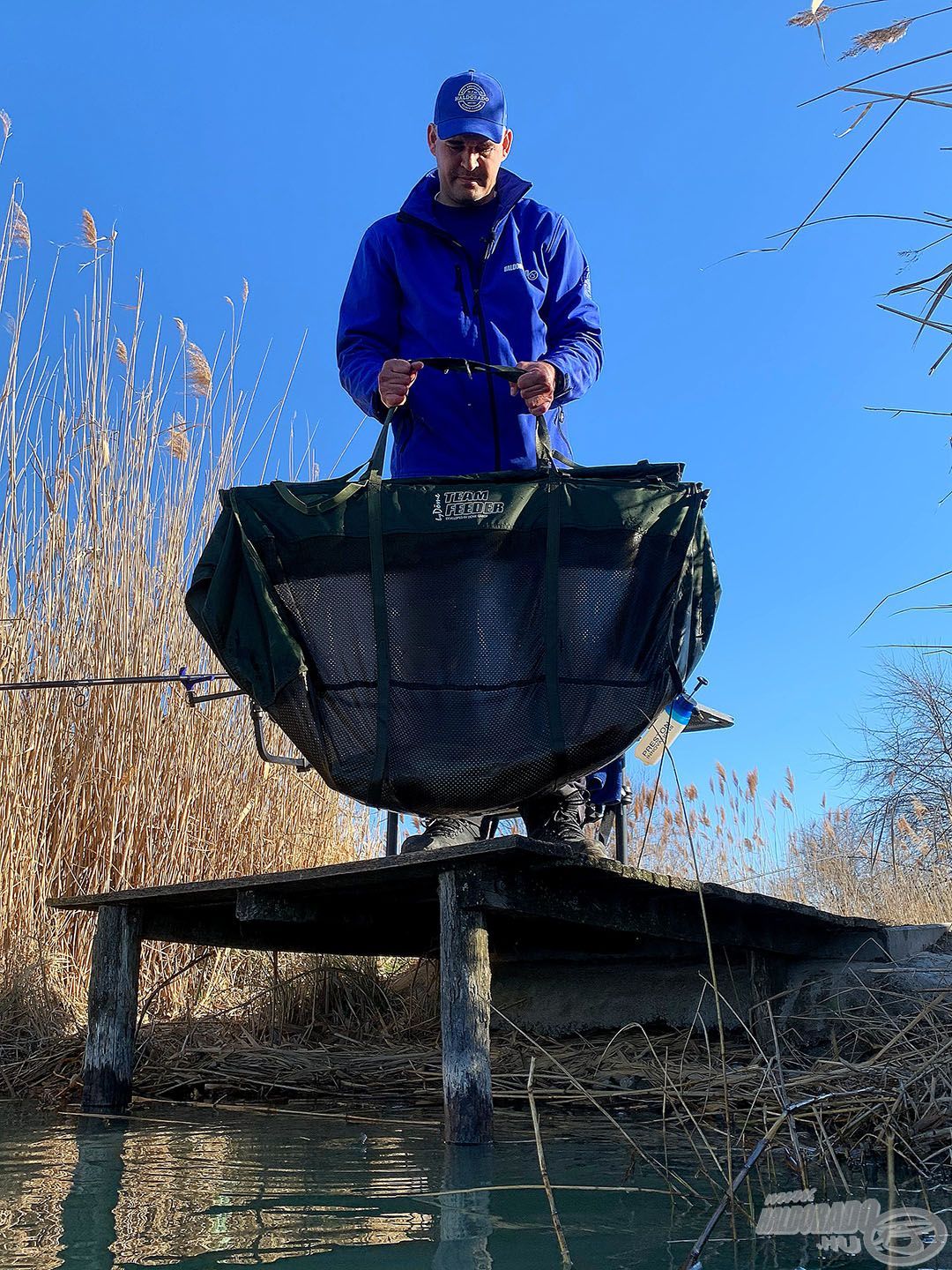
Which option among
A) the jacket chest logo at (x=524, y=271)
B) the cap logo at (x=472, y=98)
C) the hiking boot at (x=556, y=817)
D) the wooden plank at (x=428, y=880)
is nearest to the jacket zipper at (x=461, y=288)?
the jacket chest logo at (x=524, y=271)

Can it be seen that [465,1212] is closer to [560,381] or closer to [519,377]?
[519,377]

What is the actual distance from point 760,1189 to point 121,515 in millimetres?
3832

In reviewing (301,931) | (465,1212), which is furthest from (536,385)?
(465,1212)

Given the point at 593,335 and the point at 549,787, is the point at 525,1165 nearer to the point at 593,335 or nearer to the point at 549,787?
the point at 549,787

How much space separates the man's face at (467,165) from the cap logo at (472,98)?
A: 0.07 m

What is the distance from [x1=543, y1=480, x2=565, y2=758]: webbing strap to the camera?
233cm

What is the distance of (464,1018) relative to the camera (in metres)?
2.23

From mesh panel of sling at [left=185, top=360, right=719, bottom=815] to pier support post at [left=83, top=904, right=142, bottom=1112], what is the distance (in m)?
0.93

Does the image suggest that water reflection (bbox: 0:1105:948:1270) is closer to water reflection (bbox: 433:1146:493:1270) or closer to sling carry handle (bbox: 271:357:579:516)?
water reflection (bbox: 433:1146:493:1270)

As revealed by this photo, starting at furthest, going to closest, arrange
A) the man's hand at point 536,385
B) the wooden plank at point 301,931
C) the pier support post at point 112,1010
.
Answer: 1. the wooden plank at point 301,931
2. the pier support post at point 112,1010
3. the man's hand at point 536,385

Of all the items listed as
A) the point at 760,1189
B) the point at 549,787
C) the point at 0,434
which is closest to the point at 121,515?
the point at 0,434

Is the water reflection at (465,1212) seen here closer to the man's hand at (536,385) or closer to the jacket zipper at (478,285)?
the man's hand at (536,385)

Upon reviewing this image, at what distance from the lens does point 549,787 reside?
241 centimetres

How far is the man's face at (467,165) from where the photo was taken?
10.0 ft
